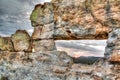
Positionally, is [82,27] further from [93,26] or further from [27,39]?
[27,39]

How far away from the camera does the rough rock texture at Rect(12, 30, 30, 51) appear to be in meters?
4.68

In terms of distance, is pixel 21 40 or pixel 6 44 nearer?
pixel 21 40

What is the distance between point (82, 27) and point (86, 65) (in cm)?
57

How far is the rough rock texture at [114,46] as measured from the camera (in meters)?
3.51

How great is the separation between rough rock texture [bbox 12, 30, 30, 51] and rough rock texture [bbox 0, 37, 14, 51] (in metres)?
0.09

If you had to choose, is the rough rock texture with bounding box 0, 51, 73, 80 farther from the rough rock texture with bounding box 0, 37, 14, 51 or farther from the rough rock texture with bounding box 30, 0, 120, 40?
the rough rock texture with bounding box 30, 0, 120, 40

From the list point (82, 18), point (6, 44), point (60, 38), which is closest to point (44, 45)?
point (60, 38)

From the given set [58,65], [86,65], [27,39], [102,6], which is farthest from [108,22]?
[27,39]

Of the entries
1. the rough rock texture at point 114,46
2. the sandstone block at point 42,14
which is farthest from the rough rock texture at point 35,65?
the rough rock texture at point 114,46

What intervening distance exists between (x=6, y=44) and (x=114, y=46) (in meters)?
2.32

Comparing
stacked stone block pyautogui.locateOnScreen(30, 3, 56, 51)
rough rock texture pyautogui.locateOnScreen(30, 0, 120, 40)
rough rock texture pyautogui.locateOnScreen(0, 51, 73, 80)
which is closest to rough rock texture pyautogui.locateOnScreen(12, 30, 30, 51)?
rough rock texture pyautogui.locateOnScreen(0, 51, 73, 80)

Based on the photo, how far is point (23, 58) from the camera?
469 centimetres

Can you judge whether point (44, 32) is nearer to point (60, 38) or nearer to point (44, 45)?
point (44, 45)

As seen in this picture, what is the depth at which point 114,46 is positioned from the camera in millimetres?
3533
